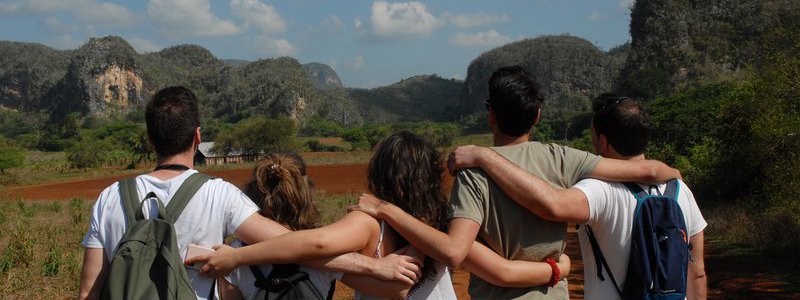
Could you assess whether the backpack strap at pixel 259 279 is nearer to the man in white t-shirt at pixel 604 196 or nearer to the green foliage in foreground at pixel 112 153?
the man in white t-shirt at pixel 604 196

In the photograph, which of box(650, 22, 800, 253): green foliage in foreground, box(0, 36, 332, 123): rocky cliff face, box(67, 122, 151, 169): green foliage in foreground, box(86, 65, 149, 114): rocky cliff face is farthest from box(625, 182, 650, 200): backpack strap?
box(86, 65, 149, 114): rocky cliff face

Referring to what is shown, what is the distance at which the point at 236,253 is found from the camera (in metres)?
2.20

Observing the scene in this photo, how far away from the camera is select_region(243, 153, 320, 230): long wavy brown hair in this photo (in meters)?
2.57

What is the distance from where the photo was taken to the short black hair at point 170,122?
7.17 ft

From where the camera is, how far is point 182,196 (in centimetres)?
216

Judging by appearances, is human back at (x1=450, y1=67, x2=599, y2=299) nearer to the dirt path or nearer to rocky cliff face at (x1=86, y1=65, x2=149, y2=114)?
the dirt path

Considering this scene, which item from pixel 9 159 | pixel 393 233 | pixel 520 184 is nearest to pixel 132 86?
pixel 9 159

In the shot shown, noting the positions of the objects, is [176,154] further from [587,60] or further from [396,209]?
[587,60]

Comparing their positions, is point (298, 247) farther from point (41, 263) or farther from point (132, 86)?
point (132, 86)

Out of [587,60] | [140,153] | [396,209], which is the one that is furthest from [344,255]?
[587,60]

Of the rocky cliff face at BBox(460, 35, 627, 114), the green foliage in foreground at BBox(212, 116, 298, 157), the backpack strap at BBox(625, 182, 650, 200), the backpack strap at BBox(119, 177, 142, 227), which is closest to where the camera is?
the backpack strap at BBox(119, 177, 142, 227)

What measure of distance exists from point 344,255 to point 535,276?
0.64 metres

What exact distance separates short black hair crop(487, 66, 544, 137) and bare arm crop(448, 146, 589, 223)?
17 cm

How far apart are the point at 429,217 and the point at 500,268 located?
0.93ft
